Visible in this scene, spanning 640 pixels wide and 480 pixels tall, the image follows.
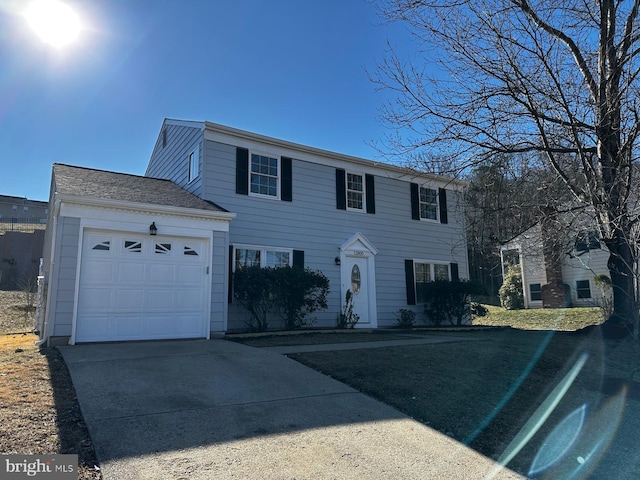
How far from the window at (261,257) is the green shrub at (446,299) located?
5283mm

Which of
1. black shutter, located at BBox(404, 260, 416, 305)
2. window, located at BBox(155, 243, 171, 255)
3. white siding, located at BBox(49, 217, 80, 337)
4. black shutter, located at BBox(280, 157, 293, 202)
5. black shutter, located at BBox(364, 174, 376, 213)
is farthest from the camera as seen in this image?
black shutter, located at BBox(404, 260, 416, 305)

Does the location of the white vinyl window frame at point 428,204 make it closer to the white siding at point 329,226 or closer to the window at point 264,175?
the white siding at point 329,226

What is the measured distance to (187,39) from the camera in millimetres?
9211

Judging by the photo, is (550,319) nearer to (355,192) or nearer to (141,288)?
(355,192)

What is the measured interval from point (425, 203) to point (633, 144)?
8.31 metres

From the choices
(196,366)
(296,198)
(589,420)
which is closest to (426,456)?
(589,420)

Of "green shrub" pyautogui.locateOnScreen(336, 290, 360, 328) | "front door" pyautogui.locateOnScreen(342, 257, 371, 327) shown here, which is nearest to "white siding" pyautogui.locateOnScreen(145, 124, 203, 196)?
"front door" pyautogui.locateOnScreen(342, 257, 371, 327)

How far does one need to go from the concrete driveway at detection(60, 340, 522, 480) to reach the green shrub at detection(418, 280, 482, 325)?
9.46 m

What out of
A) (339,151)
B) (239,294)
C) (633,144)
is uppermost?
(339,151)

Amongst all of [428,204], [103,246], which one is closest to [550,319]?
[428,204]

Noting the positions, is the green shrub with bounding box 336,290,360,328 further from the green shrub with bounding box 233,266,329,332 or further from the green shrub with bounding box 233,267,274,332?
the green shrub with bounding box 233,267,274,332

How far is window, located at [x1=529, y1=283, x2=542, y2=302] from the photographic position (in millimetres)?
23219

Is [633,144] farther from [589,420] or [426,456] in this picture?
[426,456]

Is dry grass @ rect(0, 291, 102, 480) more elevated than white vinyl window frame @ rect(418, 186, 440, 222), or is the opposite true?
→ white vinyl window frame @ rect(418, 186, 440, 222)
